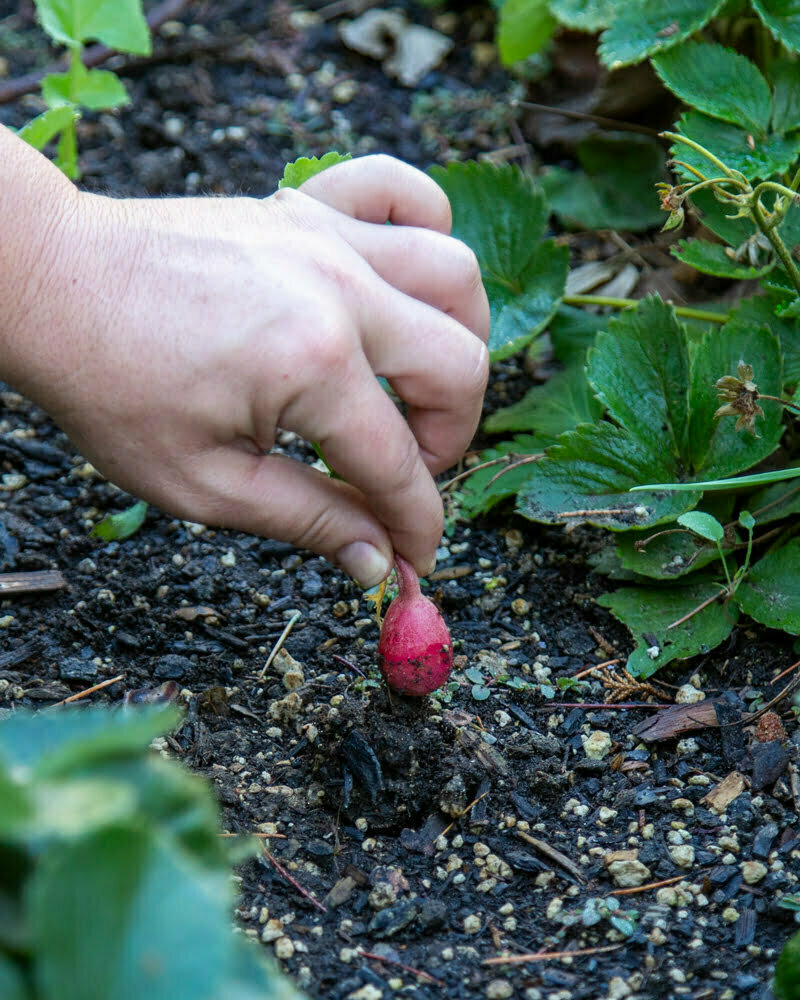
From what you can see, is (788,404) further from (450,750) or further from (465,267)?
(450,750)

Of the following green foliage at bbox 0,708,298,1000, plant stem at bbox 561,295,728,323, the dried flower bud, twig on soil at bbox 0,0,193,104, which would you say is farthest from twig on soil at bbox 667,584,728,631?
twig on soil at bbox 0,0,193,104

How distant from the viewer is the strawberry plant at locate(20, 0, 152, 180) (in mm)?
2016

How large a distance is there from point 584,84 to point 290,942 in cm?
219

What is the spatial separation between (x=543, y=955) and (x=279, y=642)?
634 mm

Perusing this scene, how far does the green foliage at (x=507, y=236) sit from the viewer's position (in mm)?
1922

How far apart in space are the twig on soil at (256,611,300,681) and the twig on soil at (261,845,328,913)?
330 millimetres

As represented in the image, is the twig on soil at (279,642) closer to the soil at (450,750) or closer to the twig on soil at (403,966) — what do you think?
the soil at (450,750)

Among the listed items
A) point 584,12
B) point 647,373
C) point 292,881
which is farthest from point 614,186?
point 292,881

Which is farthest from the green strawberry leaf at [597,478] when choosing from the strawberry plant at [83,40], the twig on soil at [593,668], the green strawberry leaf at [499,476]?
the strawberry plant at [83,40]

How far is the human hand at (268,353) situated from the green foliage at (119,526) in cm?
57

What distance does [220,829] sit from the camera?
127 centimetres

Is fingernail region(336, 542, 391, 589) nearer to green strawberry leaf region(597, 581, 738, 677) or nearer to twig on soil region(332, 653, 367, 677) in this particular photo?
twig on soil region(332, 653, 367, 677)

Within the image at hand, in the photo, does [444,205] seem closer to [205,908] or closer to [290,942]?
[290,942]

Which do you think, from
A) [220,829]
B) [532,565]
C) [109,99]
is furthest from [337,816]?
[109,99]
